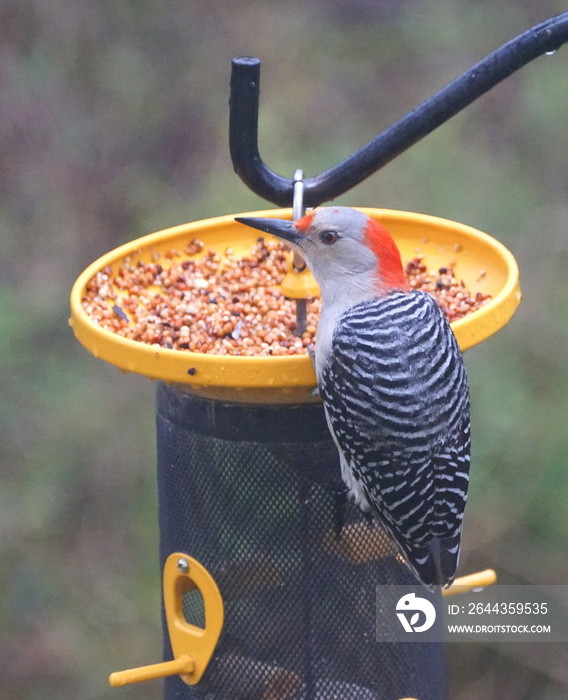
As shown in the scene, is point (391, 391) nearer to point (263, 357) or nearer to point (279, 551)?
point (263, 357)

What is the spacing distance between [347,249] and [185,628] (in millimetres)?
1324

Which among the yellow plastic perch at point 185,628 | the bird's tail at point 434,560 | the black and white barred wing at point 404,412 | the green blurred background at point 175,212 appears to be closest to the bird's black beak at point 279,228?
the black and white barred wing at point 404,412

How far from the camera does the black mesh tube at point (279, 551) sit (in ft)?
11.1

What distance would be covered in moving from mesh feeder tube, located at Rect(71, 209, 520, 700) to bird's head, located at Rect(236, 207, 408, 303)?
34cm

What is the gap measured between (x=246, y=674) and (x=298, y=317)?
1.12 m

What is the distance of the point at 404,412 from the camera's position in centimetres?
317

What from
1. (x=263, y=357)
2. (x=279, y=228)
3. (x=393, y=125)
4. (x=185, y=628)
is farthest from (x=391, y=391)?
(x=185, y=628)

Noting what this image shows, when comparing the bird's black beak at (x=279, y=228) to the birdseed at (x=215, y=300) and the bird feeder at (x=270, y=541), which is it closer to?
the bird feeder at (x=270, y=541)

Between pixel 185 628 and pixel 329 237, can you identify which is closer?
pixel 329 237

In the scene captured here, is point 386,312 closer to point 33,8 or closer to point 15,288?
point 15,288

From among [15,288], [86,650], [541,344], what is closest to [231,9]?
[15,288]

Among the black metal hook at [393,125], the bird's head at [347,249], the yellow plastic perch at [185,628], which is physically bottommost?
the yellow plastic perch at [185,628]

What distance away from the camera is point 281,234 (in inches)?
132

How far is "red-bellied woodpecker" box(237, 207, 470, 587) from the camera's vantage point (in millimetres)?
3170
